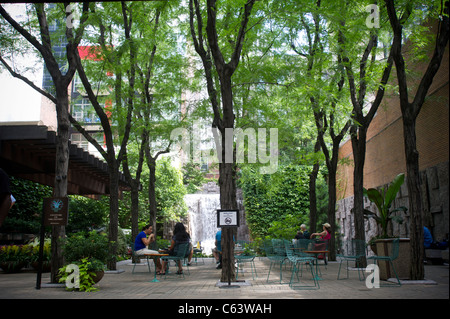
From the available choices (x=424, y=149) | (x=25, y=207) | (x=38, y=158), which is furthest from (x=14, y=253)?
(x=424, y=149)

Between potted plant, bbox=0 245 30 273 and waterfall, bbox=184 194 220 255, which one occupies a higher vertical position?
waterfall, bbox=184 194 220 255

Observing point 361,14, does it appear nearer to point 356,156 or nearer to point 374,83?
point 374,83

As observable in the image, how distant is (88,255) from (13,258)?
5338 mm

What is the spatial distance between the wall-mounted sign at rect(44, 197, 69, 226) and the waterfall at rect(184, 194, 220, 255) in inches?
877

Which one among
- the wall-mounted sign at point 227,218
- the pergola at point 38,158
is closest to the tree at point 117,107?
the pergola at point 38,158

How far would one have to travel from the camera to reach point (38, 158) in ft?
50.5

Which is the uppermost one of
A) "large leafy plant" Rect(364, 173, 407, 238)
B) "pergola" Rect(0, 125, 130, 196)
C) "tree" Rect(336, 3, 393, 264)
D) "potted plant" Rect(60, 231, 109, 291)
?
"tree" Rect(336, 3, 393, 264)

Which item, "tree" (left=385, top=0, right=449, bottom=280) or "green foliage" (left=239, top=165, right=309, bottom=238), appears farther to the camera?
"green foliage" (left=239, top=165, right=309, bottom=238)

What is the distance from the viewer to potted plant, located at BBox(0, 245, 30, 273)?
12.9m

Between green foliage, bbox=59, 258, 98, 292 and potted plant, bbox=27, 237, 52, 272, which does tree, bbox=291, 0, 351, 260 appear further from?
potted plant, bbox=27, 237, 52, 272

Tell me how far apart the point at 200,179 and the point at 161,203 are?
10210 millimetres

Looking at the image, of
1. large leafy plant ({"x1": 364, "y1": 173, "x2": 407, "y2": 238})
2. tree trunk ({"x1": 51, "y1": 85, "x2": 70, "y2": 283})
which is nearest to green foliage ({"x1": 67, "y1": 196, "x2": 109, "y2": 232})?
tree trunk ({"x1": 51, "y1": 85, "x2": 70, "y2": 283})

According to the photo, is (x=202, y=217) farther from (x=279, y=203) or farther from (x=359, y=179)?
(x=359, y=179)

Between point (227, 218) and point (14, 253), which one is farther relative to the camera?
point (14, 253)
